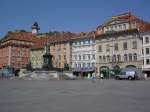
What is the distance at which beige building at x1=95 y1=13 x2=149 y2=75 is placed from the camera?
64.2 m

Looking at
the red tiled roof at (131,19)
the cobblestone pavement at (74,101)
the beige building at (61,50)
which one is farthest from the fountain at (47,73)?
the cobblestone pavement at (74,101)

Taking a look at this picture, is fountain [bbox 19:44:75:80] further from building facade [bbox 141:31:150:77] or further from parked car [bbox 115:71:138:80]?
building facade [bbox 141:31:150:77]

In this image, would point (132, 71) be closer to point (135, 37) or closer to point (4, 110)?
point (135, 37)

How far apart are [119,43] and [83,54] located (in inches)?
530

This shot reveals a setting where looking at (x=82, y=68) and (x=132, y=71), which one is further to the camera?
(x=82, y=68)

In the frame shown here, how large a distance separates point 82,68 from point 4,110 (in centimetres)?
6757

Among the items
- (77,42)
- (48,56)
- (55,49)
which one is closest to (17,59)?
(55,49)

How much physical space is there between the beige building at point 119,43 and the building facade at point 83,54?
87.6 inches

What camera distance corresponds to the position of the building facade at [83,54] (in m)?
75.0

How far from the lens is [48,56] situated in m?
50.9

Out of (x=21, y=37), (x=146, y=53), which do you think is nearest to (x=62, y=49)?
(x=21, y=37)

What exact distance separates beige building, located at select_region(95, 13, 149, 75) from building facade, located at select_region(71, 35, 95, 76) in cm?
222

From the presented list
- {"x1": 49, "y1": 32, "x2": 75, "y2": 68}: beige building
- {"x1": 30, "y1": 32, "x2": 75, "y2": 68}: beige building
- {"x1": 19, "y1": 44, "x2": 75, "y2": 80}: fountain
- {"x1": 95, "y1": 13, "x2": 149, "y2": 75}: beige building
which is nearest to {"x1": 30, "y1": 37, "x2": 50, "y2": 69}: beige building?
{"x1": 30, "y1": 32, "x2": 75, "y2": 68}: beige building

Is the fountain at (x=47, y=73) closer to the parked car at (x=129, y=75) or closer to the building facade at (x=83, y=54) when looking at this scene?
the parked car at (x=129, y=75)
